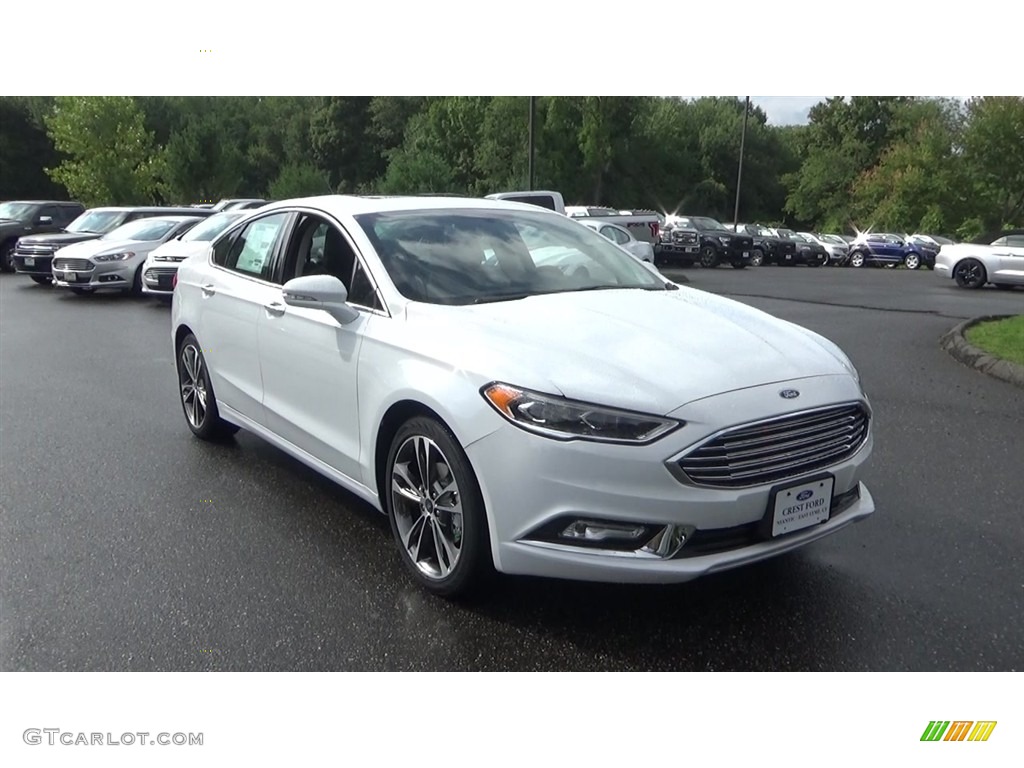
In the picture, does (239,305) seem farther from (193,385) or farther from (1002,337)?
(1002,337)

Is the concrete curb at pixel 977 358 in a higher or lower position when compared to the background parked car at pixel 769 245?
higher

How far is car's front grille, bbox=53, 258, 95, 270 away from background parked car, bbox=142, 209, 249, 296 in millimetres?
1526

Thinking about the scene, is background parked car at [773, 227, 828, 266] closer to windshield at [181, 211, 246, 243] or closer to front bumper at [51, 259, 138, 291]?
windshield at [181, 211, 246, 243]

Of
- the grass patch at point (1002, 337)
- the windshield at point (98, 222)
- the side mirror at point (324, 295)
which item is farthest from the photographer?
the windshield at point (98, 222)

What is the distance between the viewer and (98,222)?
1894 centimetres

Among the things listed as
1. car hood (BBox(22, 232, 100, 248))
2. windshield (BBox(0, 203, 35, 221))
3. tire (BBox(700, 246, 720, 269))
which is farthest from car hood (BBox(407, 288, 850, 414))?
tire (BBox(700, 246, 720, 269))

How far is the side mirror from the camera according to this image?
3.92 m

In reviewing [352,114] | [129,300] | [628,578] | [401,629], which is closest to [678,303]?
[628,578]

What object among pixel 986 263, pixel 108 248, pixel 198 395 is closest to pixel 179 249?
pixel 108 248

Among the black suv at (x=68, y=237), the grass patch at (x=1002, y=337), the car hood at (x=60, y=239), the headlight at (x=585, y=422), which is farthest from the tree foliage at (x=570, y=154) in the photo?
the headlight at (x=585, y=422)

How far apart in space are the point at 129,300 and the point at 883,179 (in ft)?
134

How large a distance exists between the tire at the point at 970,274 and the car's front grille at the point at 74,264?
18.6 m
